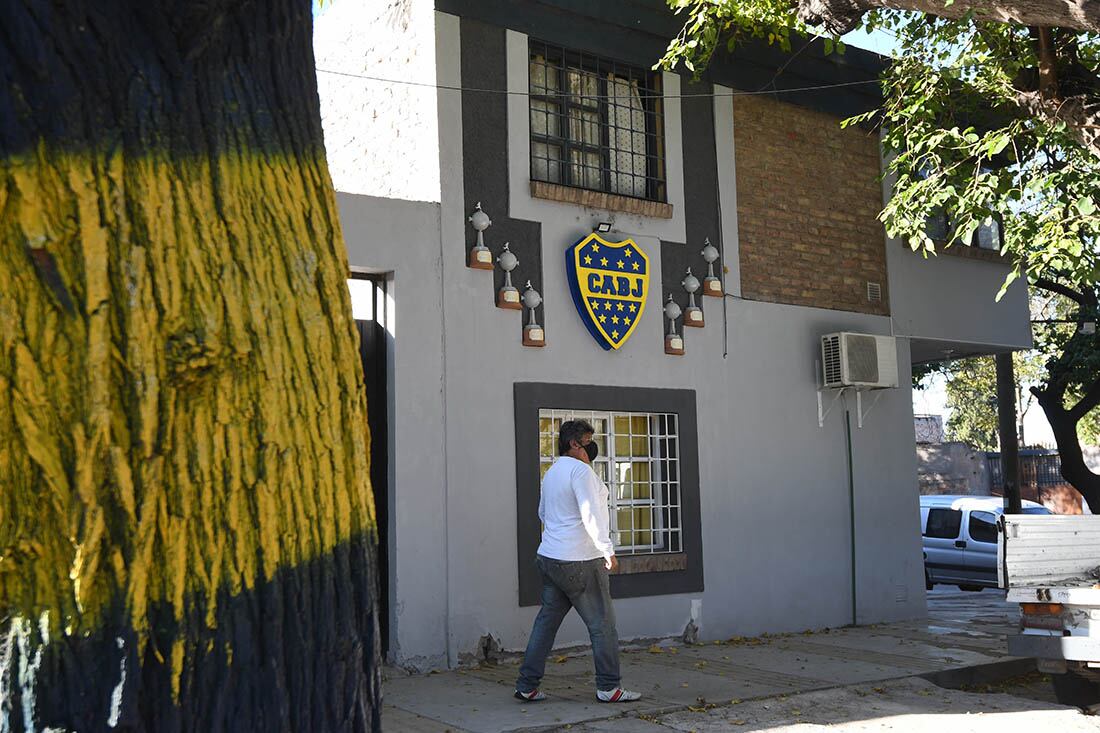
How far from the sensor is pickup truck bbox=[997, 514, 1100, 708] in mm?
7730

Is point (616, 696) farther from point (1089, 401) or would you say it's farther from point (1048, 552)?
point (1089, 401)

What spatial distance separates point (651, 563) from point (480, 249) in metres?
3.18

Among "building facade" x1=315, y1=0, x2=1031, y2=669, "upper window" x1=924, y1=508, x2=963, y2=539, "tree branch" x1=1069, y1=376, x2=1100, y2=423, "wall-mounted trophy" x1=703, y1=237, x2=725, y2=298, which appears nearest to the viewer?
"building facade" x1=315, y1=0, x2=1031, y2=669

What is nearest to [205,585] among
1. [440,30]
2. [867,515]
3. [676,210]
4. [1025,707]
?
[1025,707]

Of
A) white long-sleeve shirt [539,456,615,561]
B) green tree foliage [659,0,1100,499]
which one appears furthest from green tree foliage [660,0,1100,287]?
white long-sleeve shirt [539,456,615,561]

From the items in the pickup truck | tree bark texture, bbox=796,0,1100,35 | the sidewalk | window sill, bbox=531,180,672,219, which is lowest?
the sidewalk

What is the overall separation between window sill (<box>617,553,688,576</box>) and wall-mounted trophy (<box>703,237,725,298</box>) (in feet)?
8.25

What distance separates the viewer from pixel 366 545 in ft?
8.73

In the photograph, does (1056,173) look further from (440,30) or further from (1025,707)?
(440,30)

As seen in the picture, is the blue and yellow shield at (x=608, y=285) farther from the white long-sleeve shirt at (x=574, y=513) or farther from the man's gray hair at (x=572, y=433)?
the white long-sleeve shirt at (x=574, y=513)

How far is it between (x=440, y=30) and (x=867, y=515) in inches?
264

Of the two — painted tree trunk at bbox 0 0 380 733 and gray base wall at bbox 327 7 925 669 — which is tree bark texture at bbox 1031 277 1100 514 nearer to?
gray base wall at bbox 327 7 925 669

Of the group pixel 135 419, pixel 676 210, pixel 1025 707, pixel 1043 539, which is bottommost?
pixel 1025 707

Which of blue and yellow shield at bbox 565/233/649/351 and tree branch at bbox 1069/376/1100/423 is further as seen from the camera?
tree branch at bbox 1069/376/1100/423
